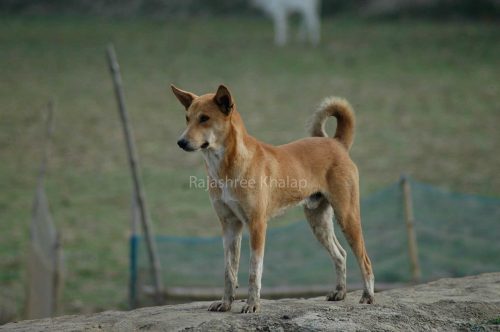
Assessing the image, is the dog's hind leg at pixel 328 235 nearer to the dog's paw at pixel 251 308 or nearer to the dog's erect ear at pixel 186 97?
the dog's paw at pixel 251 308

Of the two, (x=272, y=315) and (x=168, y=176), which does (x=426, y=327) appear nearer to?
(x=272, y=315)

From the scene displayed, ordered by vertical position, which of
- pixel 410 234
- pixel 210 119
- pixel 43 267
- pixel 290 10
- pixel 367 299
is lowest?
pixel 367 299

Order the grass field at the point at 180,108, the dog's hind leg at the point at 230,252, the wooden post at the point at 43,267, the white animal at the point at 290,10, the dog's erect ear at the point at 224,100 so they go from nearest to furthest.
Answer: the dog's erect ear at the point at 224,100, the dog's hind leg at the point at 230,252, the wooden post at the point at 43,267, the grass field at the point at 180,108, the white animal at the point at 290,10

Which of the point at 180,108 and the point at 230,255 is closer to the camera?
the point at 230,255

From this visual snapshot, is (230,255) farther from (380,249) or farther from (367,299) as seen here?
(380,249)

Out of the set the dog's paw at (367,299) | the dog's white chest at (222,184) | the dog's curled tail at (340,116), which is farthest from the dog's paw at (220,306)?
the dog's curled tail at (340,116)

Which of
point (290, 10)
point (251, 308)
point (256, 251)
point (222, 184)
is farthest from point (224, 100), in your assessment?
point (290, 10)

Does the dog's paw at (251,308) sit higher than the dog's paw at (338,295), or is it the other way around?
the dog's paw at (338,295)

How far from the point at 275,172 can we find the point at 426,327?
1353 millimetres

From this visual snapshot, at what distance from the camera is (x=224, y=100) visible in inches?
234

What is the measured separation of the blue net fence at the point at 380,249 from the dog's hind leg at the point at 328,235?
2.88 m

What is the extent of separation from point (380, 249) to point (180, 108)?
9.63 meters

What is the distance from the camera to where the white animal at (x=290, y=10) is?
26.3 m

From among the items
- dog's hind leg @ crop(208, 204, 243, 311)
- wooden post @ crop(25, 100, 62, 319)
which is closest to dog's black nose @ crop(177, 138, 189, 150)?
dog's hind leg @ crop(208, 204, 243, 311)
